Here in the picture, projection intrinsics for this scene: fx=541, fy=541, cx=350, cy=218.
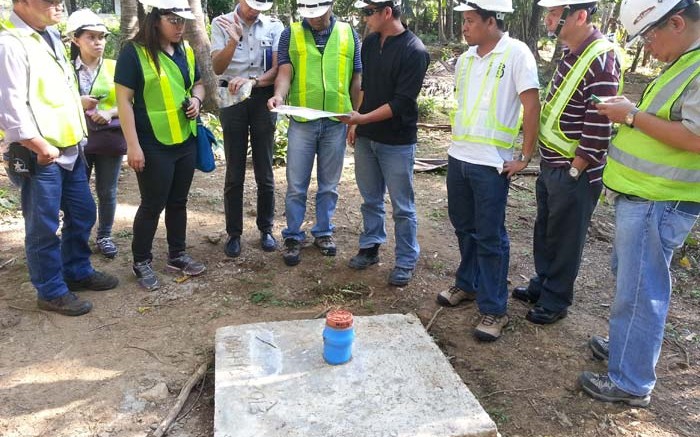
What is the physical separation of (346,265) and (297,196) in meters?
0.72

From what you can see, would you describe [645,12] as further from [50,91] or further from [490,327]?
[50,91]

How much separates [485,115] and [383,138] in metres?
0.89

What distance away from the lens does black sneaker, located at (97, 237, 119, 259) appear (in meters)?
4.57

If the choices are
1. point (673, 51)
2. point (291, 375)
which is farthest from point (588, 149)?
point (291, 375)

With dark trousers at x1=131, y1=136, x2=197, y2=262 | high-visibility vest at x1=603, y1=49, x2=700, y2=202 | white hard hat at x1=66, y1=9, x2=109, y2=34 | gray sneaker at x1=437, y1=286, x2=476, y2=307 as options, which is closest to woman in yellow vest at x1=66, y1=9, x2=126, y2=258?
white hard hat at x1=66, y1=9, x2=109, y2=34

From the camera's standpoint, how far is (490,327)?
357 centimetres

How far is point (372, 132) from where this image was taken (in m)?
4.07

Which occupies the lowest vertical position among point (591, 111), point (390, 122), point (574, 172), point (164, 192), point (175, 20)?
point (164, 192)

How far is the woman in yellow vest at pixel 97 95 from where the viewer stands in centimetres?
402

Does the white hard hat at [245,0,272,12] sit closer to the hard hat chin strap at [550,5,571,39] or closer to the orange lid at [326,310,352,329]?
the hard hat chin strap at [550,5,571,39]

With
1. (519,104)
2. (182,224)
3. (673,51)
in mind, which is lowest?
(182,224)

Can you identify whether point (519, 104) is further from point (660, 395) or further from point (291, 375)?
point (291, 375)

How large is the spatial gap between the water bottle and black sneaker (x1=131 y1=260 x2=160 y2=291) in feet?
5.72

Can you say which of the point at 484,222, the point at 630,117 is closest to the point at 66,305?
the point at 484,222
